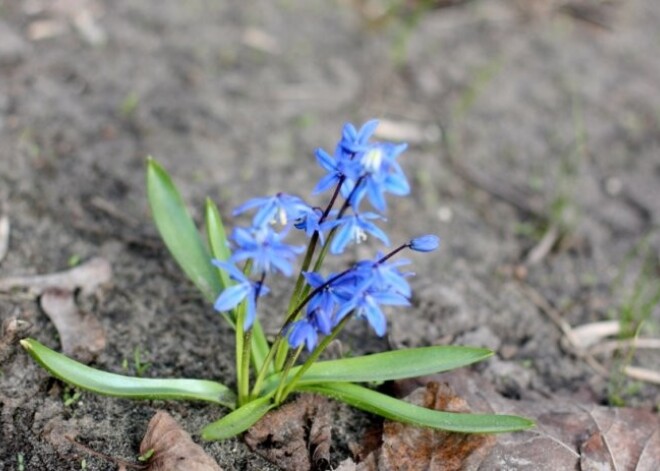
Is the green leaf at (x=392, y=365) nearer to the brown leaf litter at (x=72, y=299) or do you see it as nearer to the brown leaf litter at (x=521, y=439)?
the brown leaf litter at (x=521, y=439)

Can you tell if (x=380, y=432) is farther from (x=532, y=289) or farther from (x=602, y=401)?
(x=532, y=289)

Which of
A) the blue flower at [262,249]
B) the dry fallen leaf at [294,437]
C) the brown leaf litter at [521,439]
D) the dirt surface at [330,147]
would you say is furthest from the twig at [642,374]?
the blue flower at [262,249]

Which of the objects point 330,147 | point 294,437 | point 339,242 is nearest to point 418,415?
point 294,437

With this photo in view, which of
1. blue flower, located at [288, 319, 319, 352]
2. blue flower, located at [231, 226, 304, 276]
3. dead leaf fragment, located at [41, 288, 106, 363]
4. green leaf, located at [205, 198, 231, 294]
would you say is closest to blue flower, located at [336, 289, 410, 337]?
blue flower, located at [288, 319, 319, 352]

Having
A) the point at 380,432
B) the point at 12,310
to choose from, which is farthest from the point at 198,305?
the point at 380,432

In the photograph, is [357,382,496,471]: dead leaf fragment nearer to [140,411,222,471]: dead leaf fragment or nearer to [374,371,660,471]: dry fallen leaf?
[374,371,660,471]: dry fallen leaf

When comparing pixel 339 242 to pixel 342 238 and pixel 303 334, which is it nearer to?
pixel 342 238
